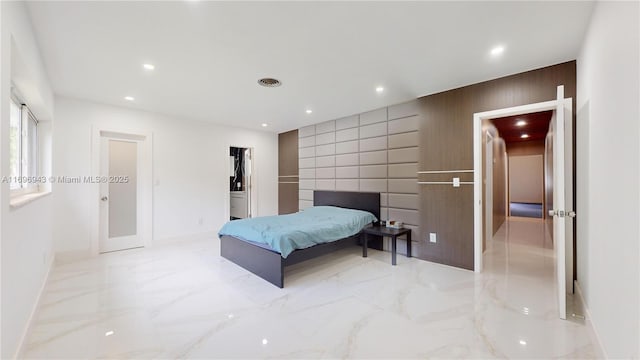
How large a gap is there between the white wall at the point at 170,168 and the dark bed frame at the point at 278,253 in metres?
1.70

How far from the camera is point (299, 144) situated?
6.13 metres

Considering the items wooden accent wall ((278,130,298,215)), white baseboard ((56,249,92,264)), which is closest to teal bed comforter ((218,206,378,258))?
wooden accent wall ((278,130,298,215))

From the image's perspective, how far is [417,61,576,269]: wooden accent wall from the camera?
319cm

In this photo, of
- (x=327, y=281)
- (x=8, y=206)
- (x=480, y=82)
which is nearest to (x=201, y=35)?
(x=8, y=206)

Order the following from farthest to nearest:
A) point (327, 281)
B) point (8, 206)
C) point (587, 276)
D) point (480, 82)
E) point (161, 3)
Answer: point (480, 82) < point (327, 281) < point (587, 276) < point (161, 3) < point (8, 206)

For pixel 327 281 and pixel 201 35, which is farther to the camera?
pixel 327 281

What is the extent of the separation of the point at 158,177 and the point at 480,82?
5302 millimetres

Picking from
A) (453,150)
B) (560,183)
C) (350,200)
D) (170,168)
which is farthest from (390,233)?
(170,168)

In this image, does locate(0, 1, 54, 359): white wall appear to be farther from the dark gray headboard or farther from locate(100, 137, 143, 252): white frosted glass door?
the dark gray headboard

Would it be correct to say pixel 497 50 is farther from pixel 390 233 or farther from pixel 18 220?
pixel 18 220

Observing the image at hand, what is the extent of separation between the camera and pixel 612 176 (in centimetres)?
159

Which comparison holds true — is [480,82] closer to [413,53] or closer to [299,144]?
[413,53]

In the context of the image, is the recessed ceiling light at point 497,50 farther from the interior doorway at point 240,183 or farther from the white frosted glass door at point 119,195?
the white frosted glass door at point 119,195

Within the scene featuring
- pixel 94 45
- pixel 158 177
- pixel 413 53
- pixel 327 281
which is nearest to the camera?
pixel 94 45
